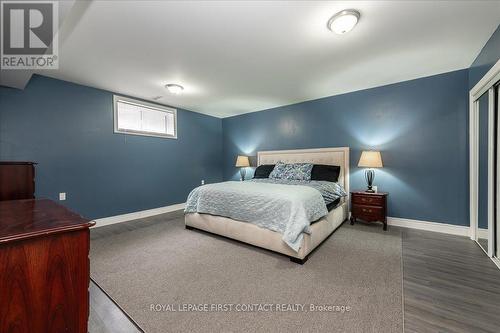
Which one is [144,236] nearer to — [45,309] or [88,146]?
[88,146]

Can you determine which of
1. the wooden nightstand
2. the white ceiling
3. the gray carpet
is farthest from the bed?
the white ceiling

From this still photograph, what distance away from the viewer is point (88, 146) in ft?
11.7

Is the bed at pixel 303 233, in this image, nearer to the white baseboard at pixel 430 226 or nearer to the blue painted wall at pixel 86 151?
the white baseboard at pixel 430 226

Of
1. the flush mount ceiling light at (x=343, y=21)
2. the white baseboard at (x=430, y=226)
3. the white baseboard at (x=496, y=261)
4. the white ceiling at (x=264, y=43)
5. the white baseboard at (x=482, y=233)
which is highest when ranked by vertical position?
the white ceiling at (x=264, y=43)

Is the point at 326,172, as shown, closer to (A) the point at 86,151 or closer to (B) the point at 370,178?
(B) the point at 370,178

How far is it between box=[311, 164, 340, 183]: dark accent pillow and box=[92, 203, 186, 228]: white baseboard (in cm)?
315

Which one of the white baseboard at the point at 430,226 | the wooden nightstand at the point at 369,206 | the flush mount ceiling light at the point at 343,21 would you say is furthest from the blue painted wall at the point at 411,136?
the flush mount ceiling light at the point at 343,21

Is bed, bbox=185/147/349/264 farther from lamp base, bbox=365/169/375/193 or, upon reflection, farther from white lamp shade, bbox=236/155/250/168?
white lamp shade, bbox=236/155/250/168

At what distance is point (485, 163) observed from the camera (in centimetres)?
260

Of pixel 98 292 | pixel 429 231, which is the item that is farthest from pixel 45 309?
pixel 429 231

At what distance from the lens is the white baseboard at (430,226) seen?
2999mm

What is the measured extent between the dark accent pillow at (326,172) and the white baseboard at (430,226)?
111 centimetres

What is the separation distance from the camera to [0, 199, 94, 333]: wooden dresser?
0.79 metres

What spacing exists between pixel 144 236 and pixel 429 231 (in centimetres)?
427
